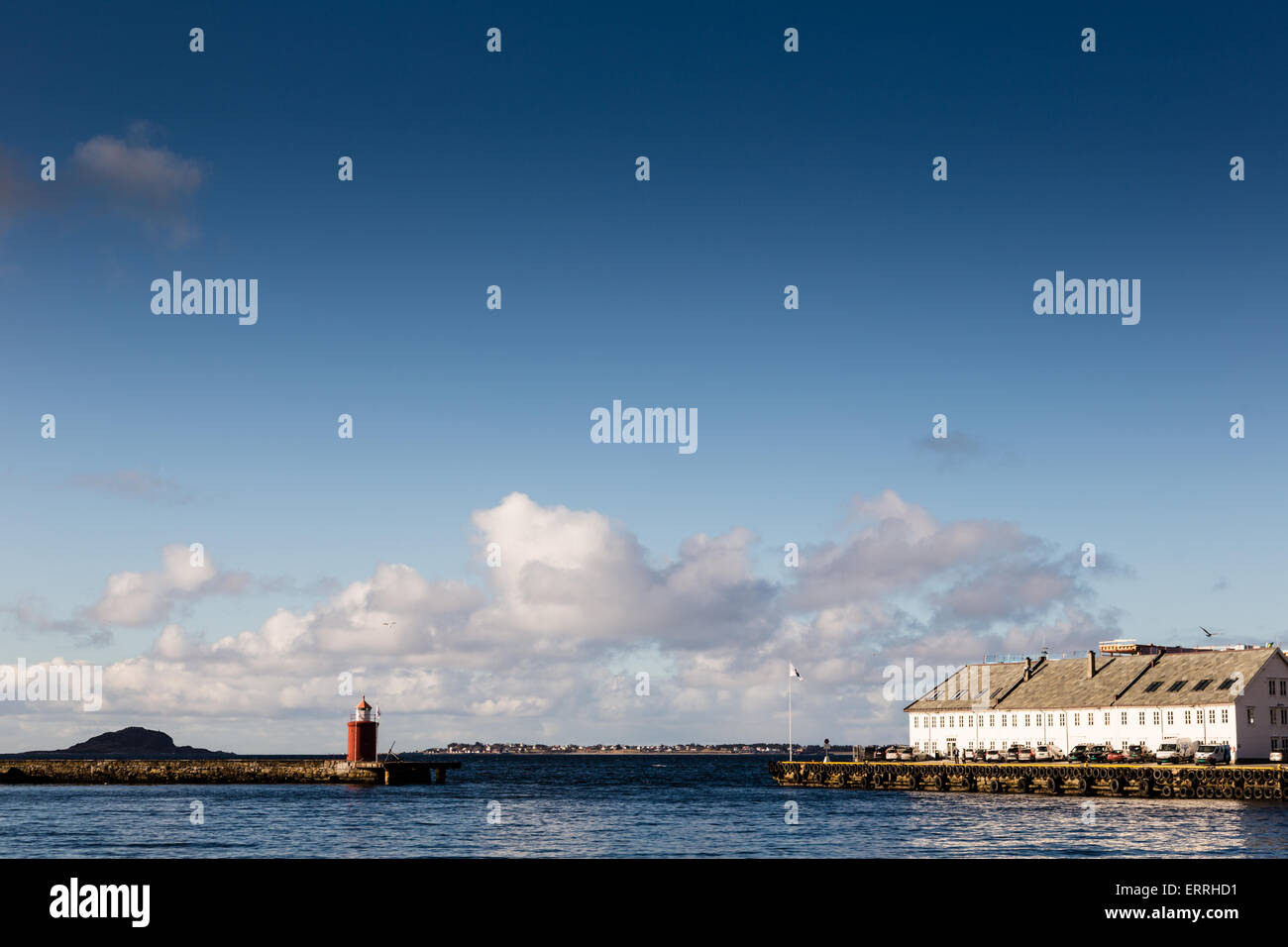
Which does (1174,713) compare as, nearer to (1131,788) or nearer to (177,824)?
(1131,788)

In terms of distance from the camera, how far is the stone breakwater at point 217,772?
13425 cm

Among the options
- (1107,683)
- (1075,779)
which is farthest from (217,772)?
(1107,683)

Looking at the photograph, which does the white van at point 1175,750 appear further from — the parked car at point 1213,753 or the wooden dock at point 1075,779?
the wooden dock at point 1075,779

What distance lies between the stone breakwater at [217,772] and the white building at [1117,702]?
56.4 metres

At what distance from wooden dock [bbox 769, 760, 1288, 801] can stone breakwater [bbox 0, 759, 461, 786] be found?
155ft

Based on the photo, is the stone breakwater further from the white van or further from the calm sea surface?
the white van

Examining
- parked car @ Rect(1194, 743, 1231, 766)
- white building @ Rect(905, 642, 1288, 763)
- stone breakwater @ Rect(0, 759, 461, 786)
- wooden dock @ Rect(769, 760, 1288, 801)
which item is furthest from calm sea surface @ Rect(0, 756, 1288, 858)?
stone breakwater @ Rect(0, 759, 461, 786)

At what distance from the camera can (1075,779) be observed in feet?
323

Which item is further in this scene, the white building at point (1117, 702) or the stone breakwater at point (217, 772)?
the stone breakwater at point (217, 772)

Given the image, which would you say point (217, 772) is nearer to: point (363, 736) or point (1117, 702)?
point (363, 736)

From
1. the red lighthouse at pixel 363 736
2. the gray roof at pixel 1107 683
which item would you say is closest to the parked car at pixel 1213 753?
the gray roof at pixel 1107 683

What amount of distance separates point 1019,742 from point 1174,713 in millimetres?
18570
